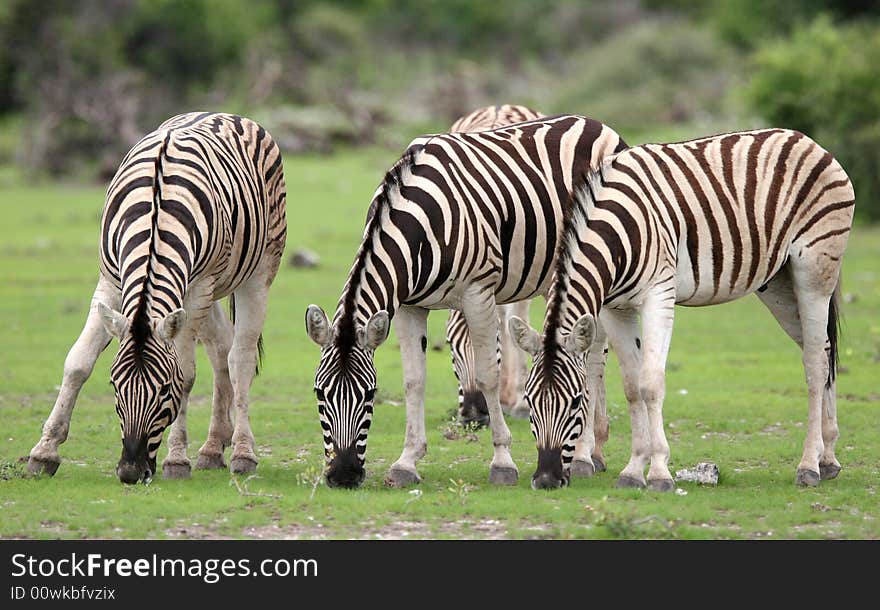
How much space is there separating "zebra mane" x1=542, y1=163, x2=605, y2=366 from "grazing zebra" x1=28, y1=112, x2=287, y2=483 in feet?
7.40

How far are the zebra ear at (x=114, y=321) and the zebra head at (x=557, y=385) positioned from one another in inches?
94.3

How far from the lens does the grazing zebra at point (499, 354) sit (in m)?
11.4

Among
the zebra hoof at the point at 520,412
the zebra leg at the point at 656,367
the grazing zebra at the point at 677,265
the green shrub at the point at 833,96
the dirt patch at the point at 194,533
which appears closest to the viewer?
the dirt patch at the point at 194,533

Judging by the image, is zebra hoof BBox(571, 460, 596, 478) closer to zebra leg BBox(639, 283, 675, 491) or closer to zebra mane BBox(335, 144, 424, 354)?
zebra leg BBox(639, 283, 675, 491)

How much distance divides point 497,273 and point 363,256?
969 millimetres

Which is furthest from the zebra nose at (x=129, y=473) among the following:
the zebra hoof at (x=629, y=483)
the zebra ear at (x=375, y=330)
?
the zebra hoof at (x=629, y=483)

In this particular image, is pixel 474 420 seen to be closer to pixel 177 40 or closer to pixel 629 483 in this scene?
pixel 629 483

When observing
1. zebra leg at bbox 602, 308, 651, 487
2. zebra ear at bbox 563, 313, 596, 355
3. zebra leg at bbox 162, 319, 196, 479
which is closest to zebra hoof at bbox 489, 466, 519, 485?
zebra leg at bbox 602, 308, 651, 487

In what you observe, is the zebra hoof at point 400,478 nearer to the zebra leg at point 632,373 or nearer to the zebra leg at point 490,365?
the zebra leg at point 490,365

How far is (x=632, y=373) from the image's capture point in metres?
8.98

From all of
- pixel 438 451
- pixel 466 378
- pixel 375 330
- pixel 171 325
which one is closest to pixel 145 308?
pixel 171 325

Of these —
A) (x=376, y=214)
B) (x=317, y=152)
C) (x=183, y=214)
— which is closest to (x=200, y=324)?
(x=183, y=214)

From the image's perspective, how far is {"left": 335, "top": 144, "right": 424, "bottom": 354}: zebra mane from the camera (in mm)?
8195

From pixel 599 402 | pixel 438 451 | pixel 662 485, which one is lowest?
pixel 662 485
